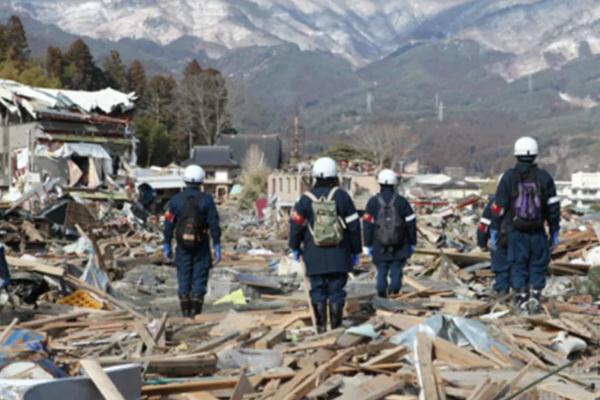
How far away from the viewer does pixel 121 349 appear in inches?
316

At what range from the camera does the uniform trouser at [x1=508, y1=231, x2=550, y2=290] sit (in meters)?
9.55

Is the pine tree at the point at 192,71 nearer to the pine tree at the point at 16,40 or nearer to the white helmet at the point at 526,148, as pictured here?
the pine tree at the point at 16,40

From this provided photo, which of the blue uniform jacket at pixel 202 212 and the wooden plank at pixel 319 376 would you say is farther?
the blue uniform jacket at pixel 202 212

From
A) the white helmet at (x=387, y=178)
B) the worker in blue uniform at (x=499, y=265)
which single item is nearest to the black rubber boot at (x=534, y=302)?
the worker in blue uniform at (x=499, y=265)

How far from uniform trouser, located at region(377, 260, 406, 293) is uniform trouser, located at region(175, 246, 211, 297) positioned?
229 cm

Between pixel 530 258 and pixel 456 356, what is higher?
pixel 530 258

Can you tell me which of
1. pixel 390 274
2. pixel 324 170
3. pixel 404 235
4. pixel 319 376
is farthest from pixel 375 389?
pixel 390 274

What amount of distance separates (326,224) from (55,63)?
71252mm

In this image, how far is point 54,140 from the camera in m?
43.5

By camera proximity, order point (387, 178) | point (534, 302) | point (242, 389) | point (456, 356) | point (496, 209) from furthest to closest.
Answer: point (387, 178) < point (496, 209) < point (534, 302) < point (456, 356) < point (242, 389)

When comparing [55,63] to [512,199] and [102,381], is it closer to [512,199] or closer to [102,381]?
[512,199]

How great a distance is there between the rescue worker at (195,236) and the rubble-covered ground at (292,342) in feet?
1.85

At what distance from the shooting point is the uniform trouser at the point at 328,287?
8.80 m

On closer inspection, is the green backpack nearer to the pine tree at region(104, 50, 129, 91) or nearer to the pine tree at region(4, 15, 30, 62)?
the pine tree at region(4, 15, 30, 62)
